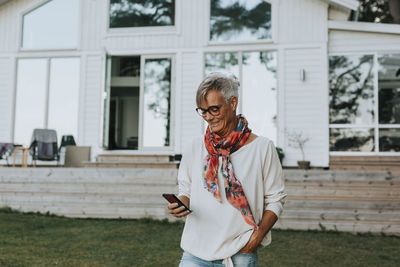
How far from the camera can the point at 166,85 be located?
31.3 ft

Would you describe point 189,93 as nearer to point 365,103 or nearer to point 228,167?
point 365,103

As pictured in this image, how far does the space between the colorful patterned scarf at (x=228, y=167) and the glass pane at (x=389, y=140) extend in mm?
7575

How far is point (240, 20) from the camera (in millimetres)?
9305

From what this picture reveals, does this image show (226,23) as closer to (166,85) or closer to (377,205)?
(166,85)

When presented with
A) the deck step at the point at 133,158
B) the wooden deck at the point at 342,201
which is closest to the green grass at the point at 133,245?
the wooden deck at the point at 342,201

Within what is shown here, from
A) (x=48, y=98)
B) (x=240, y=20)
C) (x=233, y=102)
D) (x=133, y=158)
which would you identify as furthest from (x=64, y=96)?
(x=233, y=102)

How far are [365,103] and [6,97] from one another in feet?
26.4

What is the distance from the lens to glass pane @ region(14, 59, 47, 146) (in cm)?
977

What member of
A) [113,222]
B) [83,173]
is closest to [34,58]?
[83,173]

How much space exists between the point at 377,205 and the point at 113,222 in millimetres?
3628

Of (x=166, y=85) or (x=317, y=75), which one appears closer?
(x=317, y=75)

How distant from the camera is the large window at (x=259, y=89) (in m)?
9.02

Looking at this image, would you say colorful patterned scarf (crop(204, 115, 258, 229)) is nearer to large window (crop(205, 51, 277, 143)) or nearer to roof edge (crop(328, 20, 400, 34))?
large window (crop(205, 51, 277, 143))

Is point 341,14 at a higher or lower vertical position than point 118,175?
higher
